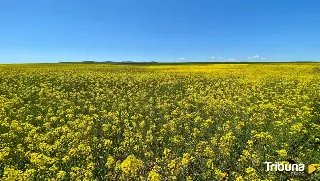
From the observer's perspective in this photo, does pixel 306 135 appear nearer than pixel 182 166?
No

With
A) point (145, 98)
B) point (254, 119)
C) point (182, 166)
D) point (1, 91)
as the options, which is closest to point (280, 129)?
point (254, 119)

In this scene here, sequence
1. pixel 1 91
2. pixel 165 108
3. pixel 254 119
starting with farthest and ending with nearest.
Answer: pixel 1 91 < pixel 165 108 < pixel 254 119

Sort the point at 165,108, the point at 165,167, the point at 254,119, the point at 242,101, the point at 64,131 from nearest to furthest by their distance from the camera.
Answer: the point at 165,167 < the point at 64,131 < the point at 254,119 < the point at 165,108 < the point at 242,101

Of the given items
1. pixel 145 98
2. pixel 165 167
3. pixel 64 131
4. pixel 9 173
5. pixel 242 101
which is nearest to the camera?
pixel 9 173

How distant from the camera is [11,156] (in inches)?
372

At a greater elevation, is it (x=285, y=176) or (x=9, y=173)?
(x=9, y=173)

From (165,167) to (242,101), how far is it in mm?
11195

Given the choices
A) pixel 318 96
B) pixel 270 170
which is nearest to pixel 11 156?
pixel 270 170

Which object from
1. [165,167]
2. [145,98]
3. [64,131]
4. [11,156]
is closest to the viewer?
[165,167]

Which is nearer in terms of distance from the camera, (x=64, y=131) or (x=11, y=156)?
(x=11, y=156)

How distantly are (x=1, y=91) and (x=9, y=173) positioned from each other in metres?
18.1

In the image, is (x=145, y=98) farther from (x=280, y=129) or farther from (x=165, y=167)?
(x=165, y=167)

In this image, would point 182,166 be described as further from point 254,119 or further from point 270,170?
point 254,119

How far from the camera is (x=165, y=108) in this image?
1641 cm
